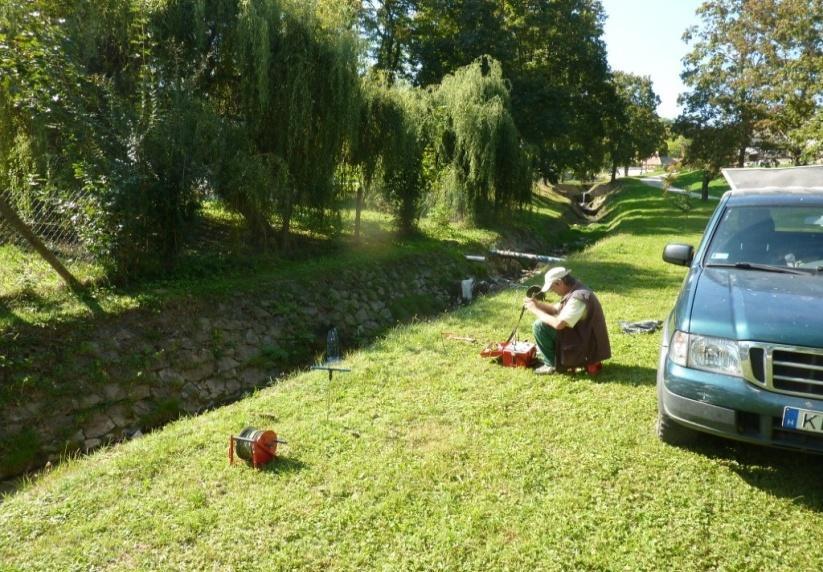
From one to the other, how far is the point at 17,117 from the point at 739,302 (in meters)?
9.58

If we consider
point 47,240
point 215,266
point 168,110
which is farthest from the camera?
point 215,266

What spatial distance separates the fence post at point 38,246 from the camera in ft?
24.0

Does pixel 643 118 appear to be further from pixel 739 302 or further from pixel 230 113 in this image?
pixel 739 302

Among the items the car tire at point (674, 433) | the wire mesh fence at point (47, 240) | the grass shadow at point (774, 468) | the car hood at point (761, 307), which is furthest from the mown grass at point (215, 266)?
the grass shadow at point (774, 468)

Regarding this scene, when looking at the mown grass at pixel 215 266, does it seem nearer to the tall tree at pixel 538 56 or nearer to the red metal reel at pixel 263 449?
the red metal reel at pixel 263 449

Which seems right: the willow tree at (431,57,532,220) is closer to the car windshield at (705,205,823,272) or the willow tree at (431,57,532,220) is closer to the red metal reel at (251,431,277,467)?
the car windshield at (705,205,823,272)

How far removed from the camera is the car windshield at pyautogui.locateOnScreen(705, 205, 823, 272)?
15.5ft

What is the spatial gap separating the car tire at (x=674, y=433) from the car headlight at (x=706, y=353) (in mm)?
546

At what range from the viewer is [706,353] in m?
3.88

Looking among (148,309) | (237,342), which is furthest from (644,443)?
(148,309)

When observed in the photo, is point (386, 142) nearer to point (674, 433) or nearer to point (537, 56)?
point (674, 433)

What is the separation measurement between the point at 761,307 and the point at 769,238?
137 centimetres

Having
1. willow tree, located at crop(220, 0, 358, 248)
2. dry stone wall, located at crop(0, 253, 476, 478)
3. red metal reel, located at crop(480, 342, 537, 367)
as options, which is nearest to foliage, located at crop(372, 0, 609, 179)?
willow tree, located at crop(220, 0, 358, 248)

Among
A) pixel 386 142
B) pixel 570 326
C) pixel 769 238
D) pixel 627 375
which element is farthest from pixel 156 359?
pixel 386 142
